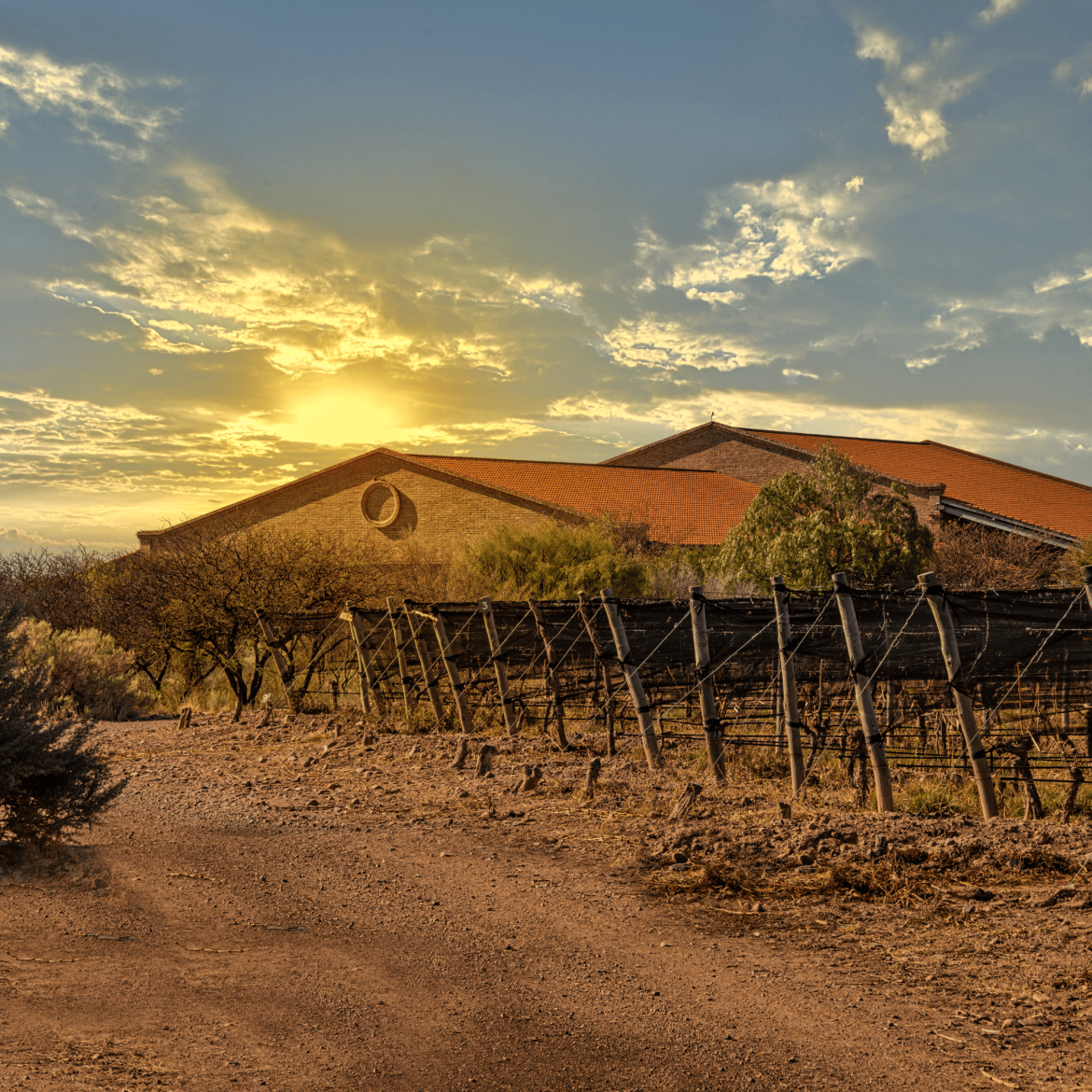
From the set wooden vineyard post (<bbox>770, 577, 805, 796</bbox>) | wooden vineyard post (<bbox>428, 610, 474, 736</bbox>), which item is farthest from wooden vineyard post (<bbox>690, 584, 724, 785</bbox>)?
wooden vineyard post (<bbox>428, 610, 474, 736</bbox>)

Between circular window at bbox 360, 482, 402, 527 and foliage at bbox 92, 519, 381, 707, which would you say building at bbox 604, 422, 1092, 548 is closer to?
circular window at bbox 360, 482, 402, 527

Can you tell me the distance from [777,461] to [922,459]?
28.0ft

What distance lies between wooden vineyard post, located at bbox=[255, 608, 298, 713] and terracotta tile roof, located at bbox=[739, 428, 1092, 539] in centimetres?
2900

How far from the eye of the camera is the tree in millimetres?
24781

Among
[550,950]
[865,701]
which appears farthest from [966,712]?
[550,950]

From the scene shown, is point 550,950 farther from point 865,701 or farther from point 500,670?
point 500,670

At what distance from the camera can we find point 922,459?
153 feet

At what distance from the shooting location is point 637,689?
11844 millimetres

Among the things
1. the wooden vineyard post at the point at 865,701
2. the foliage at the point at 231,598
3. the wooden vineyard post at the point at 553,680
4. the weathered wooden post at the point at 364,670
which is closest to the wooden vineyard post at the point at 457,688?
the wooden vineyard post at the point at 553,680

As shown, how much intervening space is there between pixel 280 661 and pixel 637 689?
883 cm

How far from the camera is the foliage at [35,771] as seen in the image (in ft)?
21.2

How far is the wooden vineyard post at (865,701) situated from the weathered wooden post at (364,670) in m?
9.52

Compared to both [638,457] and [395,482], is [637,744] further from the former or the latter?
[638,457]

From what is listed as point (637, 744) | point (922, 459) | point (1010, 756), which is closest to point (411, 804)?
point (637, 744)
